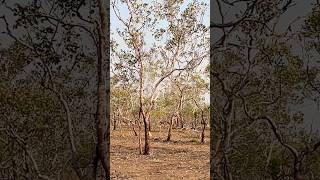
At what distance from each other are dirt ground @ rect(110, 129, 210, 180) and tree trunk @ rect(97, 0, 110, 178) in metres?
2.43

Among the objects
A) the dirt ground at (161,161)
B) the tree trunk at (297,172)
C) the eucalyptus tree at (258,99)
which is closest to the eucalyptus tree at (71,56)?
the eucalyptus tree at (258,99)

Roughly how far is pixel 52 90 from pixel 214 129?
3.33 ft

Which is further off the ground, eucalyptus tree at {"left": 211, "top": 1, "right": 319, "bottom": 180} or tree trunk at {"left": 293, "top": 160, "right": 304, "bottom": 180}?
eucalyptus tree at {"left": 211, "top": 1, "right": 319, "bottom": 180}

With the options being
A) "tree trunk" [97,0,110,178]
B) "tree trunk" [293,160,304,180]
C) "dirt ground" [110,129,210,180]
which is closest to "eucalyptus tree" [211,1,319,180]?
"tree trunk" [293,160,304,180]

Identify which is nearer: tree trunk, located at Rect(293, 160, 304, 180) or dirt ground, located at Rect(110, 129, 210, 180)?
tree trunk, located at Rect(293, 160, 304, 180)

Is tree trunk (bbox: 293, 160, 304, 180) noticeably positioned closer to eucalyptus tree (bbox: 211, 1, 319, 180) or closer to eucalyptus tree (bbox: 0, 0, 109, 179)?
eucalyptus tree (bbox: 211, 1, 319, 180)

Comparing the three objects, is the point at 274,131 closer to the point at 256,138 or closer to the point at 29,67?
the point at 256,138

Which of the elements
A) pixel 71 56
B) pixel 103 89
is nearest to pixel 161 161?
pixel 103 89

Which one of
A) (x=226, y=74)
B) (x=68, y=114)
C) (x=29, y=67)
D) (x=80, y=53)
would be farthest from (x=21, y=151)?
(x=226, y=74)

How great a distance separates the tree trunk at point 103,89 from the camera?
247cm

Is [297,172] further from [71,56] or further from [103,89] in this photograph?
[71,56]

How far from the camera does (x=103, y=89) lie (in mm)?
2469

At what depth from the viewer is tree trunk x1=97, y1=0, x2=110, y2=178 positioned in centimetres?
247

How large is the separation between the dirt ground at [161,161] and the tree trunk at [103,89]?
7.96 feet
